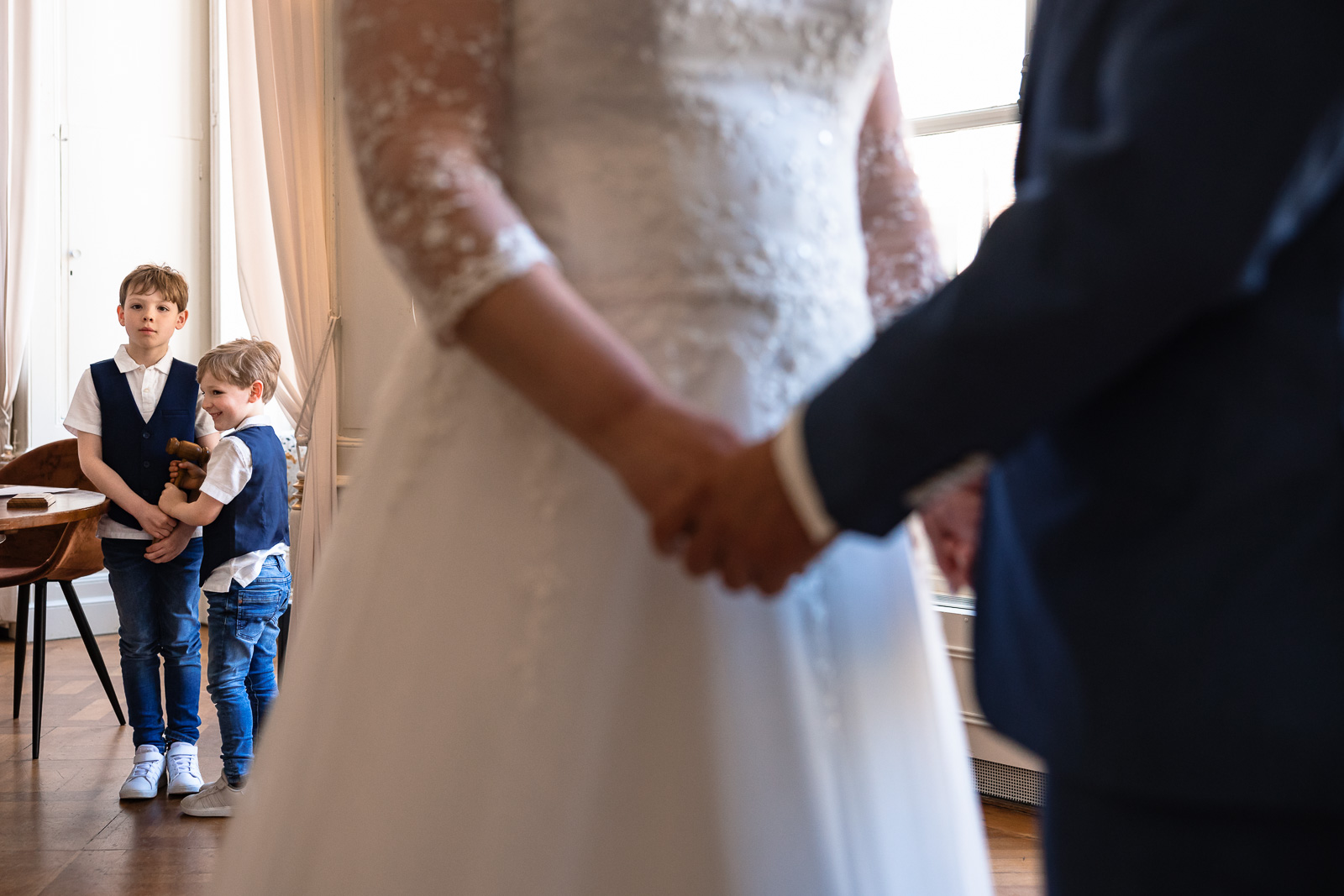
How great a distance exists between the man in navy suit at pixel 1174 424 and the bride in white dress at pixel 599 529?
213mm

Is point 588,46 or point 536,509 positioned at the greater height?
point 588,46

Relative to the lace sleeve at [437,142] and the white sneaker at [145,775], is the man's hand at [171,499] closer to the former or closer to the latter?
the white sneaker at [145,775]

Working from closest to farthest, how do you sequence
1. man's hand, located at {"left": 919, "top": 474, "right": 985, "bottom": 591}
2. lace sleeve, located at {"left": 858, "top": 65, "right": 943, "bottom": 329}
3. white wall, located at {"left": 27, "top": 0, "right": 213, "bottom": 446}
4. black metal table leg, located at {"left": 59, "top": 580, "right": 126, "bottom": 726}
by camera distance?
1. man's hand, located at {"left": 919, "top": 474, "right": 985, "bottom": 591}
2. lace sleeve, located at {"left": 858, "top": 65, "right": 943, "bottom": 329}
3. black metal table leg, located at {"left": 59, "top": 580, "right": 126, "bottom": 726}
4. white wall, located at {"left": 27, "top": 0, "right": 213, "bottom": 446}

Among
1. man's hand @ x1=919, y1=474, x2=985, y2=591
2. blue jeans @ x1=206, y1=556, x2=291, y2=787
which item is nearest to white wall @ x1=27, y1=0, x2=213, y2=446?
blue jeans @ x1=206, y1=556, x2=291, y2=787

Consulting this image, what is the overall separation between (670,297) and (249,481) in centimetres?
231

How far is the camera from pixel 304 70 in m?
4.24

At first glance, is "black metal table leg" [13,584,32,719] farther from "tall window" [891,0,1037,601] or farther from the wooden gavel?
"tall window" [891,0,1037,601]

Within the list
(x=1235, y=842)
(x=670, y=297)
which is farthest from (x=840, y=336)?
(x=1235, y=842)

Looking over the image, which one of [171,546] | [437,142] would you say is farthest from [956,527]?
[171,546]

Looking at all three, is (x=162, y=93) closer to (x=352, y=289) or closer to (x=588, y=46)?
(x=352, y=289)

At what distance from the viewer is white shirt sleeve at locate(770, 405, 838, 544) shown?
2.13 ft

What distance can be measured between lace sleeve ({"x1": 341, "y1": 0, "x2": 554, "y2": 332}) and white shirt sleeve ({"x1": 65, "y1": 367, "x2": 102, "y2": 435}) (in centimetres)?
272

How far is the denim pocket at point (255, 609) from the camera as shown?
9.27 ft

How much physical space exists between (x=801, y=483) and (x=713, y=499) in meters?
0.07
